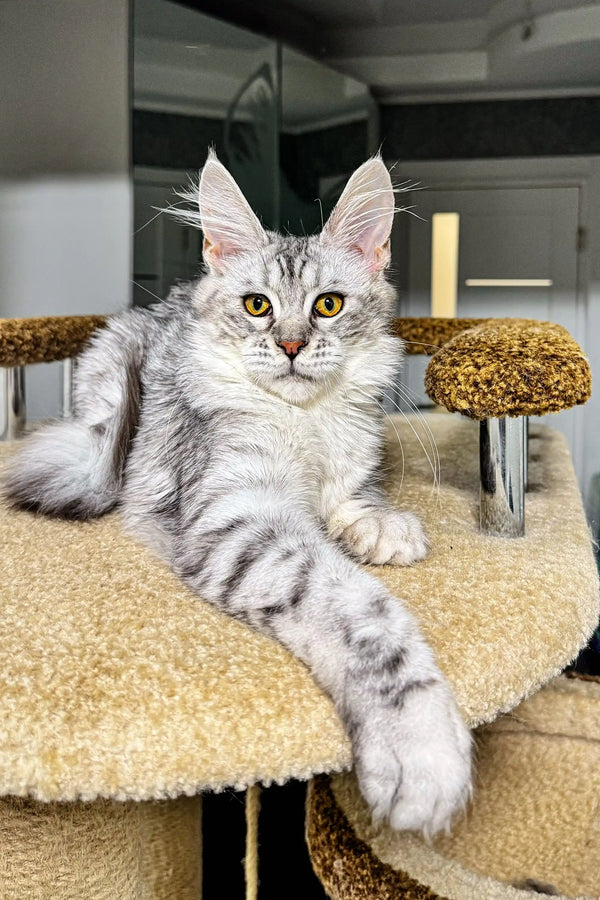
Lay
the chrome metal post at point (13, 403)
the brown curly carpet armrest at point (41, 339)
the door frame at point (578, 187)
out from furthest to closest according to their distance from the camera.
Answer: the door frame at point (578, 187) < the chrome metal post at point (13, 403) < the brown curly carpet armrest at point (41, 339)

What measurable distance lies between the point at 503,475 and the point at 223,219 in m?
0.54

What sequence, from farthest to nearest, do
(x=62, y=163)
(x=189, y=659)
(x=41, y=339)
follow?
(x=62, y=163)
(x=41, y=339)
(x=189, y=659)

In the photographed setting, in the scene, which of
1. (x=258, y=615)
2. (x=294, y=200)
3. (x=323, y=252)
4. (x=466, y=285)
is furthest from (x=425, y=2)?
(x=258, y=615)

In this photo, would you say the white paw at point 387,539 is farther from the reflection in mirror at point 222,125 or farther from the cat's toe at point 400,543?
the reflection in mirror at point 222,125

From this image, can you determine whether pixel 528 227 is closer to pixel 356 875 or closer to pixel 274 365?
pixel 274 365

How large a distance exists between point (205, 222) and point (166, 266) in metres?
1.53

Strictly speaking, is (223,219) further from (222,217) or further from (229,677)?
(229,677)

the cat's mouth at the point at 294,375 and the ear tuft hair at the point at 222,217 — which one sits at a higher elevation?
the ear tuft hair at the point at 222,217

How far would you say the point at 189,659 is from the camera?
78 cm

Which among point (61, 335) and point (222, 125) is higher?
point (222, 125)

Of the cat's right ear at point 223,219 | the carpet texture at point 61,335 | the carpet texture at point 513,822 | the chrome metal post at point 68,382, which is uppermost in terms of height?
the cat's right ear at point 223,219

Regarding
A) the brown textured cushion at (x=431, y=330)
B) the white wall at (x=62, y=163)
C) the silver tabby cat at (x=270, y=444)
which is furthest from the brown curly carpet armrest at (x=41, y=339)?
the white wall at (x=62, y=163)

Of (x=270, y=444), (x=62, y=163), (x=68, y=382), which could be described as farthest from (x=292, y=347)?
(x=62, y=163)

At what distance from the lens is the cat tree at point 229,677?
0.70 m
